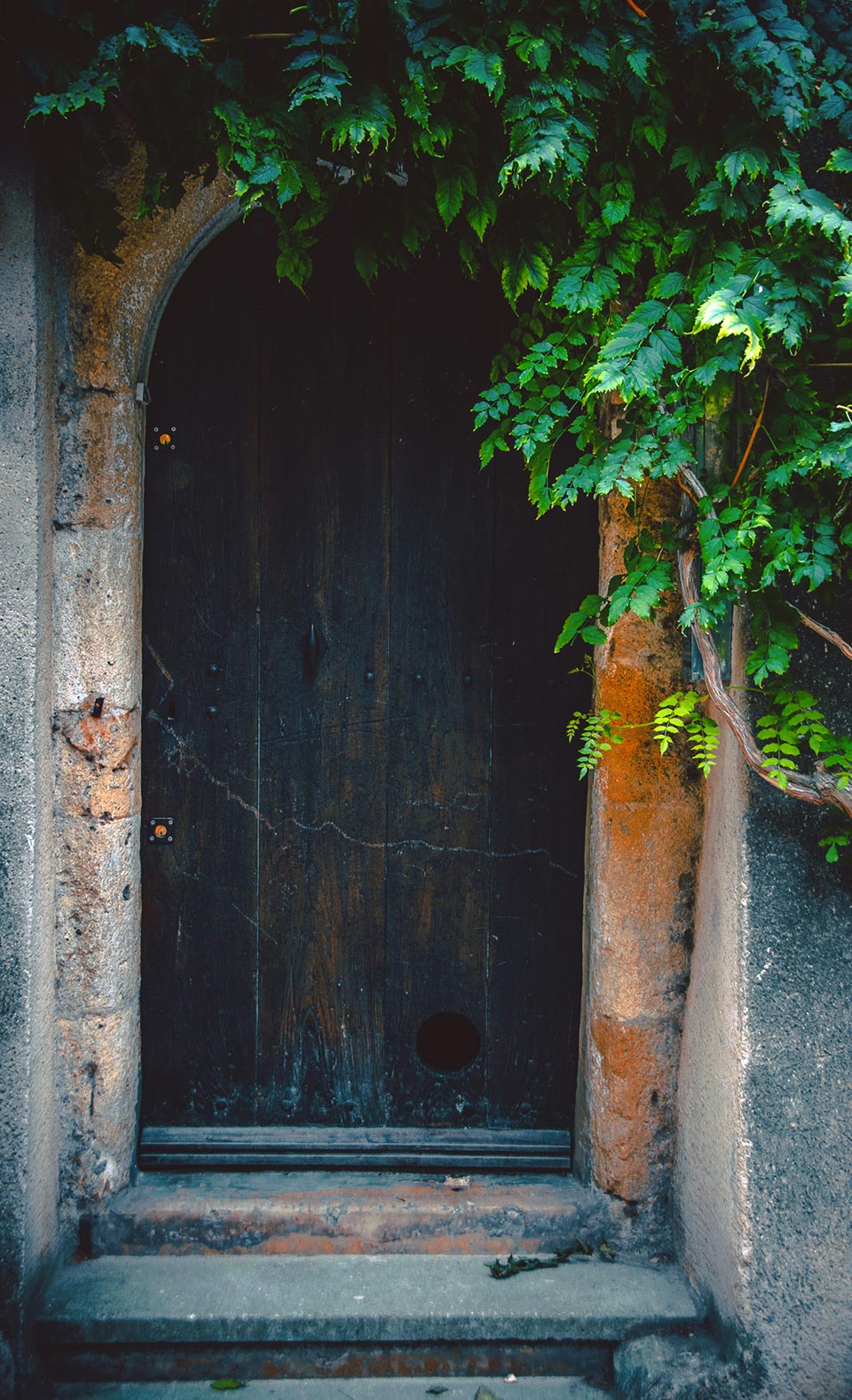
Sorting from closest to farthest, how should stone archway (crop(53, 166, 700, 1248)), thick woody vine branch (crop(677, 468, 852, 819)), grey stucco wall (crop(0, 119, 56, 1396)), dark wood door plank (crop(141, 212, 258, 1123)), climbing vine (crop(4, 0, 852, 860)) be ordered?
climbing vine (crop(4, 0, 852, 860))
thick woody vine branch (crop(677, 468, 852, 819))
grey stucco wall (crop(0, 119, 56, 1396))
stone archway (crop(53, 166, 700, 1248))
dark wood door plank (crop(141, 212, 258, 1123))

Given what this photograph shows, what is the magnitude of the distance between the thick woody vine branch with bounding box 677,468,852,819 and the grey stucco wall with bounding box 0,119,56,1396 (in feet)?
3.96

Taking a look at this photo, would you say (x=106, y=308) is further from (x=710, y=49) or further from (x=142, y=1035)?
(x=142, y=1035)

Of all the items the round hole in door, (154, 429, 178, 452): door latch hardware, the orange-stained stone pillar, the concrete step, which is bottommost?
the concrete step

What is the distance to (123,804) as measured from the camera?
1859 mm

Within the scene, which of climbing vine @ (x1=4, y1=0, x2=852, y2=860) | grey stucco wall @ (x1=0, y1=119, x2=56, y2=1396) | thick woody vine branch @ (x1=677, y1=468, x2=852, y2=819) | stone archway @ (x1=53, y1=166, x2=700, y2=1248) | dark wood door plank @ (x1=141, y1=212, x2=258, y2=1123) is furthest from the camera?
dark wood door plank @ (x1=141, y1=212, x2=258, y2=1123)

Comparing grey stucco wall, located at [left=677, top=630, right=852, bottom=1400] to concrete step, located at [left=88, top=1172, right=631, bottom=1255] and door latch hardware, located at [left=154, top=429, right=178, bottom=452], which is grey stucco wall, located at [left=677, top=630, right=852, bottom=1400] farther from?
door latch hardware, located at [left=154, top=429, right=178, bottom=452]

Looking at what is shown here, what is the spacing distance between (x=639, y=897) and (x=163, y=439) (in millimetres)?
1412

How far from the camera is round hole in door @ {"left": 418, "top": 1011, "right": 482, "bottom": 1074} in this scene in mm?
2043

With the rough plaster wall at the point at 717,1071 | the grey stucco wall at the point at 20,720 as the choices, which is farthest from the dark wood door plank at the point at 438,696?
the grey stucco wall at the point at 20,720

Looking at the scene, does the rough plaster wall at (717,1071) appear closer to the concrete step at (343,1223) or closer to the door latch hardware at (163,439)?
the concrete step at (343,1223)

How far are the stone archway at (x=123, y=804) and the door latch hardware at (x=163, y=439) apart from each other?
0.27 ft

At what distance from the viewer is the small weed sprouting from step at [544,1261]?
181 cm

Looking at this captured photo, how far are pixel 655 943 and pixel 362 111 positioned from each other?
1620mm

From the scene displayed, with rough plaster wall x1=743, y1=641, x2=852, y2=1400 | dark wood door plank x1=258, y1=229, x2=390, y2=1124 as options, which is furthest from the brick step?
dark wood door plank x1=258, y1=229, x2=390, y2=1124
